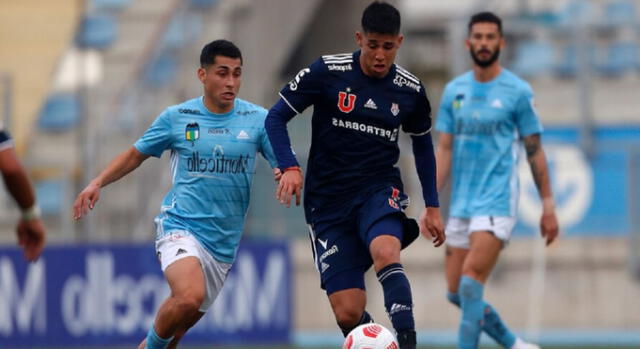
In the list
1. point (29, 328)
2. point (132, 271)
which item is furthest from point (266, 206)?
point (29, 328)

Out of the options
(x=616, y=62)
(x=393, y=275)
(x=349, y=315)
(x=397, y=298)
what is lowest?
(x=349, y=315)

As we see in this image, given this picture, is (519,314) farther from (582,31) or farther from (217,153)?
(217,153)

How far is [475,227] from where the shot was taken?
10672mm

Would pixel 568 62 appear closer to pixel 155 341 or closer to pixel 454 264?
pixel 454 264

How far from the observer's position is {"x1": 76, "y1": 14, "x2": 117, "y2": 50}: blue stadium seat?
815 inches

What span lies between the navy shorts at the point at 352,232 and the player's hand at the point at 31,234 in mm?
2642

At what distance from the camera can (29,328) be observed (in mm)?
16547

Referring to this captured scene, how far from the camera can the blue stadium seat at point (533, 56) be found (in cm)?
2050

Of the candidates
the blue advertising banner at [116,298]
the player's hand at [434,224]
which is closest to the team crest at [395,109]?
the player's hand at [434,224]

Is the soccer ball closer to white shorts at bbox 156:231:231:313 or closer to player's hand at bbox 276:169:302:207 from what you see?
player's hand at bbox 276:169:302:207

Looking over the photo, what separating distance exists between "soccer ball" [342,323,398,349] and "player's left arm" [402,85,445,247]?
802mm

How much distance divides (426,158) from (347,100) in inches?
27.2

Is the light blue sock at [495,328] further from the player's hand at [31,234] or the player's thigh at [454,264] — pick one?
the player's hand at [31,234]

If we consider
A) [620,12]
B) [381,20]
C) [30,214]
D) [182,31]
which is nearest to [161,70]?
[182,31]
